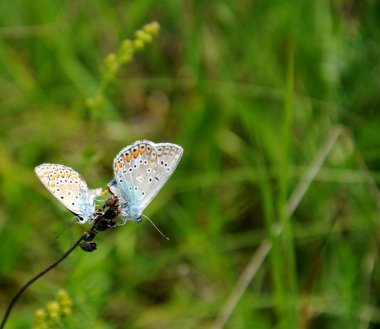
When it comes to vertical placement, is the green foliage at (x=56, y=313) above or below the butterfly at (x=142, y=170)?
below

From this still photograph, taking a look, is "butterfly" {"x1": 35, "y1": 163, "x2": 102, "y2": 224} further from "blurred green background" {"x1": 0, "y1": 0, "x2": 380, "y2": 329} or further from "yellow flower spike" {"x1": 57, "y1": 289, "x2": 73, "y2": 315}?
"blurred green background" {"x1": 0, "y1": 0, "x2": 380, "y2": 329}

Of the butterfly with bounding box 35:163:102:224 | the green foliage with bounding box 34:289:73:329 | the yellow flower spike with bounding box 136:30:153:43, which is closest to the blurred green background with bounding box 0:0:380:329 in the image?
the green foliage with bounding box 34:289:73:329

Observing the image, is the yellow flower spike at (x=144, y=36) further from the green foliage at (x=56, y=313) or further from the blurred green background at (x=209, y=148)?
the green foliage at (x=56, y=313)

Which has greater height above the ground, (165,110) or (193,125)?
(165,110)

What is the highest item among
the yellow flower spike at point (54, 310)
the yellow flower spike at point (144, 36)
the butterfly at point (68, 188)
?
the yellow flower spike at point (144, 36)

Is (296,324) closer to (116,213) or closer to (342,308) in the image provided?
(342,308)

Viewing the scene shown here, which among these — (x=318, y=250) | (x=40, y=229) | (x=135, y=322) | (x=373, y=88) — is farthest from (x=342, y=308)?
(x=40, y=229)

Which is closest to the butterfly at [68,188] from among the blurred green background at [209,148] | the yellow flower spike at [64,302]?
the yellow flower spike at [64,302]
